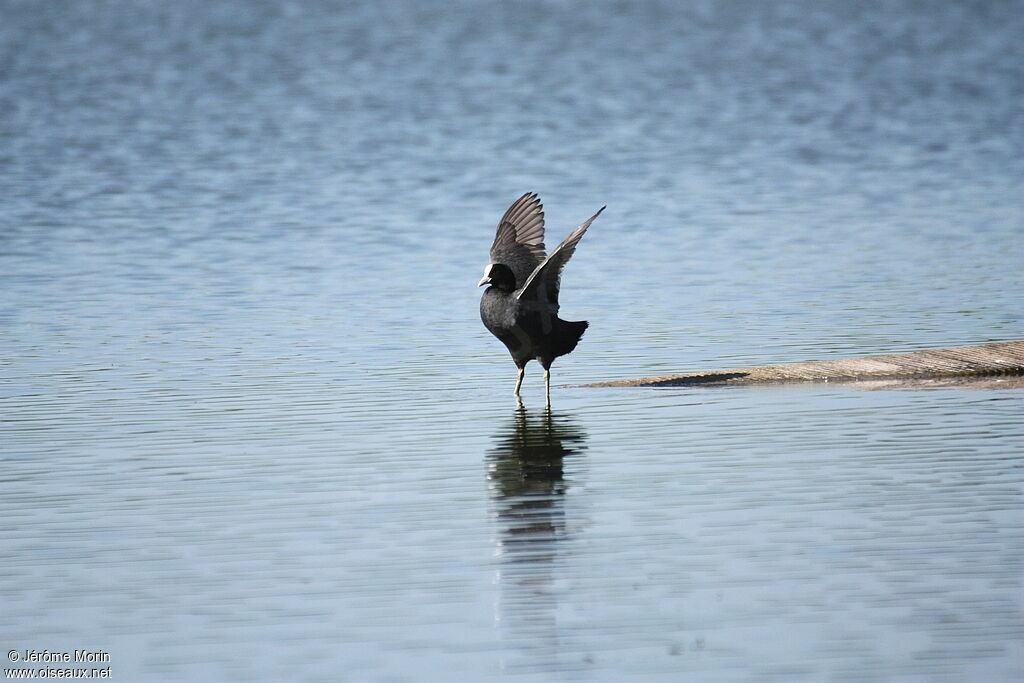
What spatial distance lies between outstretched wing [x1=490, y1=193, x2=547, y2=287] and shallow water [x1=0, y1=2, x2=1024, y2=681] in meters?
0.94

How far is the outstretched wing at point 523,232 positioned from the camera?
41.0 ft

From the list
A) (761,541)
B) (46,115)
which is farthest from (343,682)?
(46,115)

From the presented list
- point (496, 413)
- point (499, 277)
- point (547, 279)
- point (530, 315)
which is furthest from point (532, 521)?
point (499, 277)

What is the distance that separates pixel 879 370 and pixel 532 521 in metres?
4.25

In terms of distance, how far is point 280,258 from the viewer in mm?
20000

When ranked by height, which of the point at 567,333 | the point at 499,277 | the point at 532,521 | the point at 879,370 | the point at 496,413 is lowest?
the point at 879,370

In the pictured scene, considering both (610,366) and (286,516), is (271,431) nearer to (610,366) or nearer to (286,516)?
(286,516)

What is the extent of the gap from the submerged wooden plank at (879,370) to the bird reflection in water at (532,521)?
119cm

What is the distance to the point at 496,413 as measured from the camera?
1128 cm

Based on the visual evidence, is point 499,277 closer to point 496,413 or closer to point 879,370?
point 496,413

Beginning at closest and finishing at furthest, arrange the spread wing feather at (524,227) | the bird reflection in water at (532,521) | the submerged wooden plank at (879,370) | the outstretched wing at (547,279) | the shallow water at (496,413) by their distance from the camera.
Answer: the bird reflection in water at (532,521) < the shallow water at (496,413) < the outstretched wing at (547,279) < the submerged wooden plank at (879,370) < the spread wing feather at (524,227)

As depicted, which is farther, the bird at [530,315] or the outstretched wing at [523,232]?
the outstretched wing at [523,232]

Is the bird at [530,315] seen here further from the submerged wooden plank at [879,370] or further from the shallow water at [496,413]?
the submerged wooden plank at [879,370]

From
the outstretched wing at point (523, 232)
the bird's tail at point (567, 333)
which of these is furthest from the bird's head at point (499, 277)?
the outstretched wing at point (523, 232)
